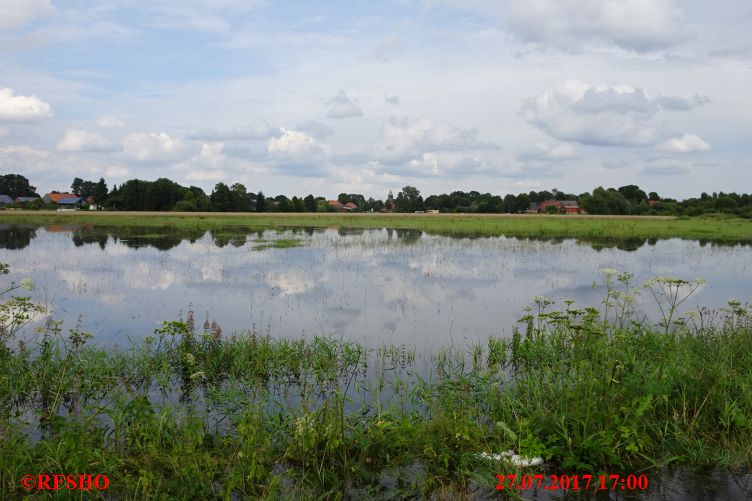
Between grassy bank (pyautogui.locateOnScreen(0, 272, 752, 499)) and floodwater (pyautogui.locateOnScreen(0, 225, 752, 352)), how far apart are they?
11.5ft

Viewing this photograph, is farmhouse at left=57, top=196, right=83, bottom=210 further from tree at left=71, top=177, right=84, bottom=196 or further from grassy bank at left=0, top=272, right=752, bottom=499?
grassy bank at left=0, top=272, right=752, bottom=499

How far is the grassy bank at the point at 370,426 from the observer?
16.9ft

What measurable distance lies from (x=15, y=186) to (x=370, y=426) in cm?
18092

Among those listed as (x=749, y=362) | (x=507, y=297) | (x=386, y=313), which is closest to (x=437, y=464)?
(x=749, y=362)

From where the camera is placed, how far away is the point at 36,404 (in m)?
7.47

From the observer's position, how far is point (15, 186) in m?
151

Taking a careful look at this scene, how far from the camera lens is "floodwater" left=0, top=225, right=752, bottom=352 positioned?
12922mm

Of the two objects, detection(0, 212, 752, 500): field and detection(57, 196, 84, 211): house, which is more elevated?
detection(57, 196, 84, 211): house

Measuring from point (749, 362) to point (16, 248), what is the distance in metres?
35.2

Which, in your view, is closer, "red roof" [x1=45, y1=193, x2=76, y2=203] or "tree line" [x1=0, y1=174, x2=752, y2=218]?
"tree line" [x1=0, y1=174, x2=752, y2=218]

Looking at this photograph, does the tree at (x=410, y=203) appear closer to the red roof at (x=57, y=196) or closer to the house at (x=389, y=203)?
the house at (x=389, y=203)

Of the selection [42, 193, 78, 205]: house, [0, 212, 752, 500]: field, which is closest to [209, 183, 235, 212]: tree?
[42, 193, 78, 205]: house

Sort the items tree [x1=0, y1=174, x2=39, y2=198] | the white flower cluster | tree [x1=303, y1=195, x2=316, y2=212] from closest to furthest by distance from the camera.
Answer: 1. the white flower cluster
2. tree [x1=303, y1=195, x2=316, y2=212]
3. tree [x1=0, y1=174, x2=39, y2=198]

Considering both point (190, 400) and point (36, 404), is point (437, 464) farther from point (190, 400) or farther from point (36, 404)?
point (36, 404)
